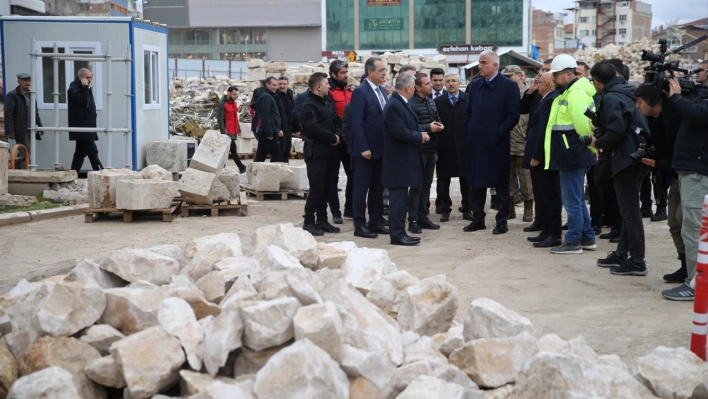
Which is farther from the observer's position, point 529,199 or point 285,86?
point 285,86

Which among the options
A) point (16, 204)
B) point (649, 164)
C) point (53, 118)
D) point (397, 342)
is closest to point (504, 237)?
point (649, 164)

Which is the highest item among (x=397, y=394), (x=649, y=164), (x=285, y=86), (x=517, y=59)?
(x=517, y=59)

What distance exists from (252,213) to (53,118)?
4849mm

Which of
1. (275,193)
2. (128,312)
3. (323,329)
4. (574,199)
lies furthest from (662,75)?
(275,193)

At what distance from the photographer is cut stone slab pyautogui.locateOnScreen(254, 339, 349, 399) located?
3.81 meters

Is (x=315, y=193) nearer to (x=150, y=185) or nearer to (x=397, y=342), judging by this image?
(x=150, y=185)

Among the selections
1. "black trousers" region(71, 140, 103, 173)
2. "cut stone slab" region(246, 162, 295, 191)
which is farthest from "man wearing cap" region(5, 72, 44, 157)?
"cut stone slab" region(246, 162, 295, 191)

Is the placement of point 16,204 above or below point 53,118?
below

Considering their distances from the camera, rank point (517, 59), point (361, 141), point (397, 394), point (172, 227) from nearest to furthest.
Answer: point (397, 394), point (361, 141), point (172, 227), point (517, 59)

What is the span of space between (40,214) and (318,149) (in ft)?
13.2

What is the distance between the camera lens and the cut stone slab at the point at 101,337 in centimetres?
461

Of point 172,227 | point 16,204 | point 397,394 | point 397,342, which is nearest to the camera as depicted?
point 397,394

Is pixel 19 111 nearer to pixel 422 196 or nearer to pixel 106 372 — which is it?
pixel 422 196

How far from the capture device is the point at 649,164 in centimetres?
723
